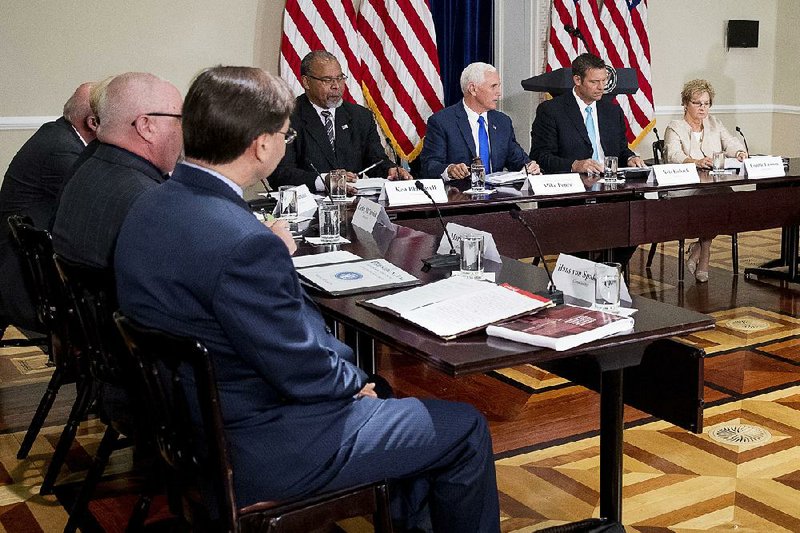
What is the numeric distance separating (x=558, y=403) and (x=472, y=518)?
1707 millimetres

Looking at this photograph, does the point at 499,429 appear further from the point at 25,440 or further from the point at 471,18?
the point at 471,18

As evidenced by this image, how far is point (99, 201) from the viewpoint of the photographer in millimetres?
2602

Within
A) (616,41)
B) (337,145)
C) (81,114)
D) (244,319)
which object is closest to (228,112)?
(244,319)

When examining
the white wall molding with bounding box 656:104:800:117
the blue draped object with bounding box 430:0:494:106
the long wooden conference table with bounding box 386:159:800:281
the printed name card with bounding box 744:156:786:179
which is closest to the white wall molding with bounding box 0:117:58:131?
the long wooden conference table with bounding box 386:159:800:281

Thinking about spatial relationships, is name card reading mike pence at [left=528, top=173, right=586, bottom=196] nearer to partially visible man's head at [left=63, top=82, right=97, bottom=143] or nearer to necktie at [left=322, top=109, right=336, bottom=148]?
necktie at [left=322, top=109, right=336, bottom=148]

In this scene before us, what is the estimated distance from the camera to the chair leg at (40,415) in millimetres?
3211

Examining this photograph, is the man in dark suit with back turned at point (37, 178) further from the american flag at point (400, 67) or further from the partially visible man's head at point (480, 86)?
the american flag at point (400, 67)

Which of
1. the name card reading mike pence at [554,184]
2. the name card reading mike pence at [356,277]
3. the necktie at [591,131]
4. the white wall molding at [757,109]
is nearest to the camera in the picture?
the name card reading mike pence at [356,277]

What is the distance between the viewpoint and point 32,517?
9.30ft

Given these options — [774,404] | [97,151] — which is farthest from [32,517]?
[774,404]

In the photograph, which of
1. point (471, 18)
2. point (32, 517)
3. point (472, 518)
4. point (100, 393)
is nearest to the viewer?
point (472, 518)

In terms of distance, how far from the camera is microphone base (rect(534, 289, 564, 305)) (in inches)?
90.0

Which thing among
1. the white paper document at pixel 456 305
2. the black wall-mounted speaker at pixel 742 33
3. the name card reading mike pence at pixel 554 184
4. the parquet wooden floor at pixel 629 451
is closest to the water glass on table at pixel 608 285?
the white paper document at pixel 456 305

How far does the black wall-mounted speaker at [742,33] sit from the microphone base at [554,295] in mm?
6544
